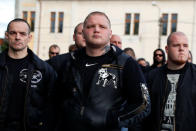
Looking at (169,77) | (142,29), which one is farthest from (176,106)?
(142,29)

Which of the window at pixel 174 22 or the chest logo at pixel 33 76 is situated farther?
the window at pixel 174 22

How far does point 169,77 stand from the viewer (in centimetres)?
429

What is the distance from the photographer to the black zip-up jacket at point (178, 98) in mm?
3988

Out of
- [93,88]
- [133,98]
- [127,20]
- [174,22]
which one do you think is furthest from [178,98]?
[127,20]

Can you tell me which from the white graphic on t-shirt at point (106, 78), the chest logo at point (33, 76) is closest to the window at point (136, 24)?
the chest logo at point (33, 76)

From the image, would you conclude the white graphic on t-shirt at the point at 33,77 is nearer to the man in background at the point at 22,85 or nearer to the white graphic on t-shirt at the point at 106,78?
the man in background at the point at 22,85

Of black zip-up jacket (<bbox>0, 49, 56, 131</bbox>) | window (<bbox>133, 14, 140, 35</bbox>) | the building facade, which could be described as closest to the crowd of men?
black zip-up jacket (<bbox>0, 49, 56, 131</bbox>)

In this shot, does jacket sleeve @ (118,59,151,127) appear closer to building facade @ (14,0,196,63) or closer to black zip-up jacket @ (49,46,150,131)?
black zip-up jacket @ (49,46,150,131)

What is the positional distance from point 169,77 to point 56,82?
1.45 metres

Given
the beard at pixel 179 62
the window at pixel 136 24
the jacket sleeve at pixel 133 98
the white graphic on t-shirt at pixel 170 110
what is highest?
the window at pixel 136 24

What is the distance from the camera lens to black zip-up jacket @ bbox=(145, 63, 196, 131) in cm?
399

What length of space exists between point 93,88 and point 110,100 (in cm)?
19

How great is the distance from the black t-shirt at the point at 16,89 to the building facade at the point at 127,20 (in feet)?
92.0

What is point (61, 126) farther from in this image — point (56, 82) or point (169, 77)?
point (169, 77)
